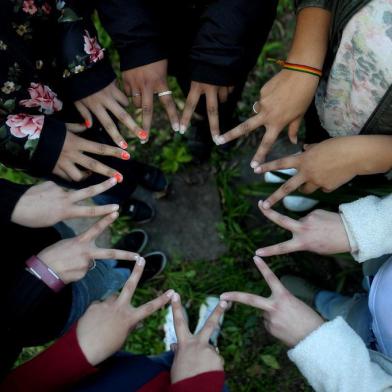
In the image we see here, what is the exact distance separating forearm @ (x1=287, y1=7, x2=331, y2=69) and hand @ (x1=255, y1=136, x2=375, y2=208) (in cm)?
25

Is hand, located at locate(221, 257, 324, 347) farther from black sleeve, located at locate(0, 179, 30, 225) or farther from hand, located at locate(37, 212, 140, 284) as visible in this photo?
black sleeve, located at locate(0, 179, 30, 225)

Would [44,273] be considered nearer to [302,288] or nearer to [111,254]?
[111,254]

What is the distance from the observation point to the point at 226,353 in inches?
77.3

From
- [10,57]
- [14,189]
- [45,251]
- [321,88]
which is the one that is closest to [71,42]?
[10,57]

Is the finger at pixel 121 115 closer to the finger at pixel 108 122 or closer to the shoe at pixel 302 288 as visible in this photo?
the finger at pixel 108 122

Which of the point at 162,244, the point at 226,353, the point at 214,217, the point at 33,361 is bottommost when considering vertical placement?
the point at 226,353

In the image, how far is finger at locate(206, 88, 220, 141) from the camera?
4.70 feet

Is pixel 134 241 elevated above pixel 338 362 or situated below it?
below

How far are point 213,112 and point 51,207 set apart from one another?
Result: 1.99 feet

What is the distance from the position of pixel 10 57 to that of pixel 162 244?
122cm

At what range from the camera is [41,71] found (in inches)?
52.3

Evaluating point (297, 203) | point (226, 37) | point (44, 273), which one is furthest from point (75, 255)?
point (297, 203)

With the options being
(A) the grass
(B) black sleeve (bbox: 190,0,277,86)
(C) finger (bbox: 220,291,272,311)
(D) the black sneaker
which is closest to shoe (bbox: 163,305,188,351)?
(A) the grass

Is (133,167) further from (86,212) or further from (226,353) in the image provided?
(226,353)
